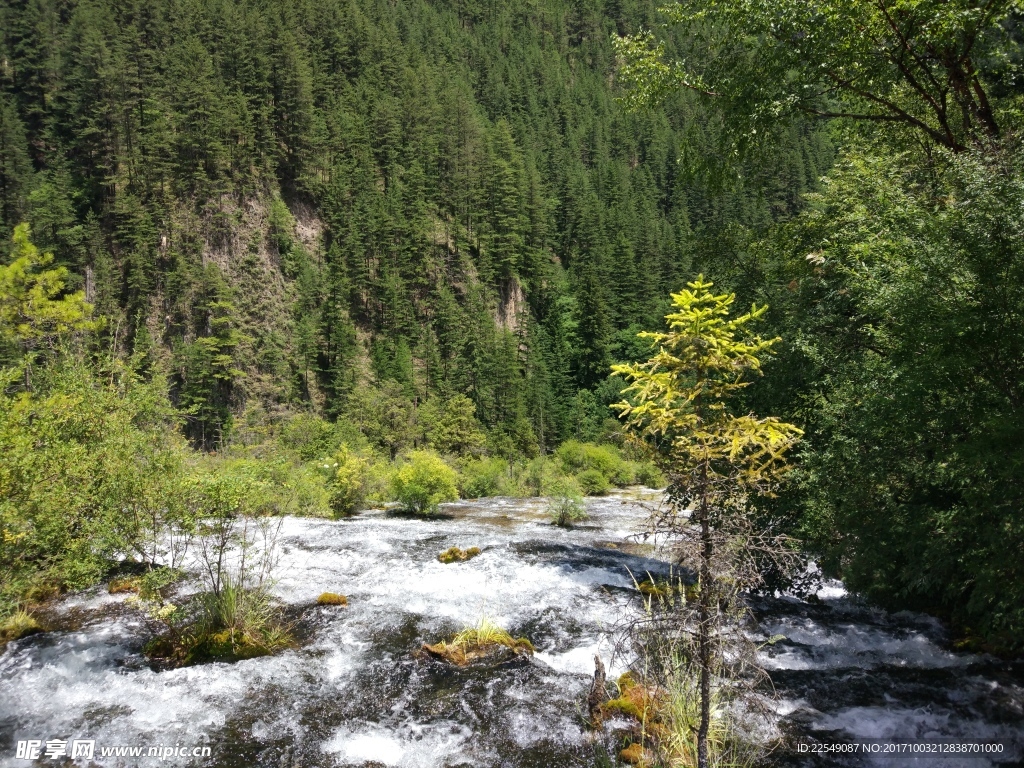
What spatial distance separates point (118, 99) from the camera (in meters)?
48.5

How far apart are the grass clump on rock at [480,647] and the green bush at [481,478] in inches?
869

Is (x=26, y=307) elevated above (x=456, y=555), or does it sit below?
above

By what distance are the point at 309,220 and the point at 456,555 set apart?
46.4 metres

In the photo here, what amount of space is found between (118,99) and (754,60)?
5731cm

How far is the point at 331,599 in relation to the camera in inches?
449

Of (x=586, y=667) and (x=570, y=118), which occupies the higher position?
(x=570, y=118)

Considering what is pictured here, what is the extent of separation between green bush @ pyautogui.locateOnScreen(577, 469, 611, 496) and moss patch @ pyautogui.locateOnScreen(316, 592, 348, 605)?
77.3ft

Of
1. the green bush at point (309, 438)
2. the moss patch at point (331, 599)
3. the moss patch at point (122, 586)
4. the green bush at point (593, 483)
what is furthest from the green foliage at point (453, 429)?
the moss patch at point (331, 599)

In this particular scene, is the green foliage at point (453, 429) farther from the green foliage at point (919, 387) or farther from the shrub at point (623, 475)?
the green foliage at point (919, 387)

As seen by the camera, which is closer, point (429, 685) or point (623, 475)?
point (429, 685)

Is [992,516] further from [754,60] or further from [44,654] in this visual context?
[44,654]

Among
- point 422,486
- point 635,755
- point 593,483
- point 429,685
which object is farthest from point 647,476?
point 635,755

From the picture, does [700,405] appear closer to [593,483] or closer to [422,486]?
[422,486]

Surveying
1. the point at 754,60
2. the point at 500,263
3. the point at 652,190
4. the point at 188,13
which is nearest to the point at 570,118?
the point at 652,190
